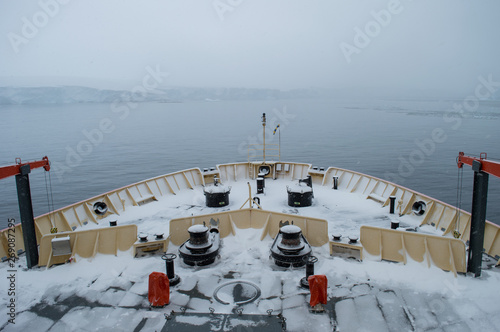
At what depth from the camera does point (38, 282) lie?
29.4ft

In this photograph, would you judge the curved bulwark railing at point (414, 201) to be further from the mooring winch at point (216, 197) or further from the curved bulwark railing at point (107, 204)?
the curved bulwark railing at point (107, 204)

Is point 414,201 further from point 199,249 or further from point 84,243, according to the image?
point 84,243

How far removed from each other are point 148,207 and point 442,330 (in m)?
12.0

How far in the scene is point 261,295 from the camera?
27.0 feet

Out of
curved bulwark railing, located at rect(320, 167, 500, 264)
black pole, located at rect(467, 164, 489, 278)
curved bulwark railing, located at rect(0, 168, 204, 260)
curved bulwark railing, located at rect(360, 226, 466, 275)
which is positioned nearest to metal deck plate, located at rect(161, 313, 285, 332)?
curved bulwark railing, located at rect(360, 226, 466, 275)

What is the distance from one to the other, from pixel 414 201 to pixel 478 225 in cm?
516

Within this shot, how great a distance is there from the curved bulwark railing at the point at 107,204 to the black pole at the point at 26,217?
790 mm

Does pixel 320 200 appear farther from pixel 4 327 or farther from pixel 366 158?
pixel 366 158

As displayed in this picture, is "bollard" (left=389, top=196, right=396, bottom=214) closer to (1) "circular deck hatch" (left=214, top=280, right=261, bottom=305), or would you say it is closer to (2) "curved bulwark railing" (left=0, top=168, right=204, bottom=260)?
(1) "circular deck hatch" (left=214, top=280, right=261, bottom=305)

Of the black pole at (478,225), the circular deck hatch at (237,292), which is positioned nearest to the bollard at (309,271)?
the circular deck hatch at (237,292)

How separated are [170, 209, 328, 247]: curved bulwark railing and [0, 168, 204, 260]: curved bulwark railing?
14.8ft

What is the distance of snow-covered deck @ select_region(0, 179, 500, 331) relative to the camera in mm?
7246

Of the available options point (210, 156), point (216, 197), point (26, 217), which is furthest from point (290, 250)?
point (210, 156)

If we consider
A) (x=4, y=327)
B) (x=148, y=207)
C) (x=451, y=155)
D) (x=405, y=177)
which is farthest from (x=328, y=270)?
(x=451, y=155)
